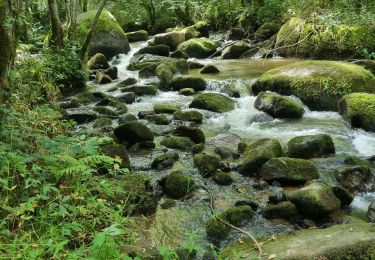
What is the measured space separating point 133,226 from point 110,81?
365 inches

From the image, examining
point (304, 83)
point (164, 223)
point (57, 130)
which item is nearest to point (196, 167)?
point (164, 223)

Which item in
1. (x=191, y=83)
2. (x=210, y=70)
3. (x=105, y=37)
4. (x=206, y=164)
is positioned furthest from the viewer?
(x=105, y=37)

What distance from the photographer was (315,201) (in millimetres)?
4820

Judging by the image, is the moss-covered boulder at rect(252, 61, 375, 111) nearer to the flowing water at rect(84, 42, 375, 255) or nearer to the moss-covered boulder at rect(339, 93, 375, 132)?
the flowing water at rect(84, 42, 375, 255)

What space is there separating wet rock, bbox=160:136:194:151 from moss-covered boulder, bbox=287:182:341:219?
8.21 feet

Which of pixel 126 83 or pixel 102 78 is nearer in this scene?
pixel 126 83

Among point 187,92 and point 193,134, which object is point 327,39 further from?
point 193,134

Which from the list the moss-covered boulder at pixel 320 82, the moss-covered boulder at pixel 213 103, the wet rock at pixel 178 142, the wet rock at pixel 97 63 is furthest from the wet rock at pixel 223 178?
the wet rock at pixel 97 63

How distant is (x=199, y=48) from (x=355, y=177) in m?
12.1

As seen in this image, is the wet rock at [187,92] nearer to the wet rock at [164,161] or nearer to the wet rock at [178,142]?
the wet rock at [178,142]

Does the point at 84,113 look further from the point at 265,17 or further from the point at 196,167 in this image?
the point at 265,17

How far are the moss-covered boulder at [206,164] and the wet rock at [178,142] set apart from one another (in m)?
0.85

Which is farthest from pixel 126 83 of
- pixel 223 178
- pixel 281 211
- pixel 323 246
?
pixel 323 246

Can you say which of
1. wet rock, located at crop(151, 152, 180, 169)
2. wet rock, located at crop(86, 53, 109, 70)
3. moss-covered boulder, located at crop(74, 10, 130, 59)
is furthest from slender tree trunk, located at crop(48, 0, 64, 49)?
wet rock, located at crop(151, 152, 180, 169)
